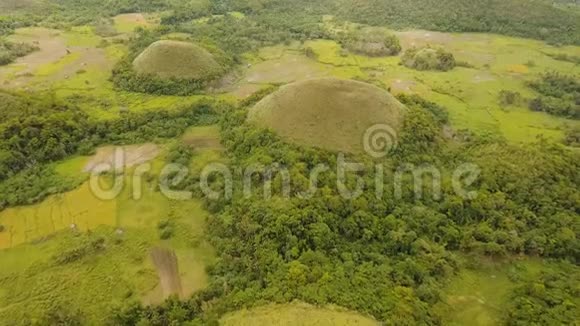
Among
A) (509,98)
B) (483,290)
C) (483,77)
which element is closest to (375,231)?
(483,290)

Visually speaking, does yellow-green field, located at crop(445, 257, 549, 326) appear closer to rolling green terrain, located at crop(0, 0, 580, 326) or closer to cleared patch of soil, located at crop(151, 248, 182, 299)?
rolling green terrain, located at crop(0, 0, 580, 326)

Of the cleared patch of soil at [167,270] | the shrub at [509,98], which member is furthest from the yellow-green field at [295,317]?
the shrub at [509,98]

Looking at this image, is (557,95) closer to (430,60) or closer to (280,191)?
(430,60)

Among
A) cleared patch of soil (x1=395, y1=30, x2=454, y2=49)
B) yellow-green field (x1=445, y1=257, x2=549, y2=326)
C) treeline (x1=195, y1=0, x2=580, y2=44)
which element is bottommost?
yellow-green field (x1=445, y1=257, x2=549, y2=326)

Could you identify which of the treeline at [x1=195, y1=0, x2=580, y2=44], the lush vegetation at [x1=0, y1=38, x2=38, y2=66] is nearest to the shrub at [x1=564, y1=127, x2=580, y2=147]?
the treeline at [x1=195, y1=0, x2=580, y2=44]

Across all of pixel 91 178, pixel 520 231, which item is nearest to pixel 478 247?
pixel 520 231

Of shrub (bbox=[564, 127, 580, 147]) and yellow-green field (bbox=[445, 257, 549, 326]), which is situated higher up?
shrub (bbox=[564, 127, 580, 147])

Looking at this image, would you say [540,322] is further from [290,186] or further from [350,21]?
[350,21]
